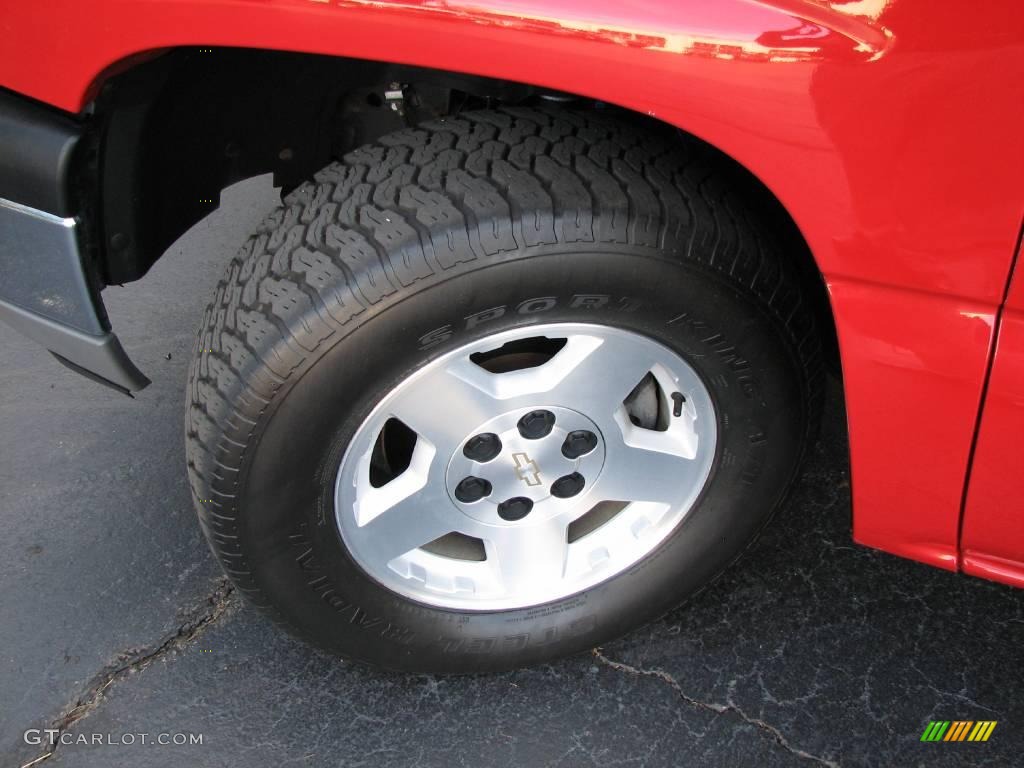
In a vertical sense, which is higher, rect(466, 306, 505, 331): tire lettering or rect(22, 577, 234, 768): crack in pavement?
rect(466, 306, 505, 331): tire lettering

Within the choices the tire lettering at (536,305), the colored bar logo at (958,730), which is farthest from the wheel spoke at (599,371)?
the colored bar logo at (958,730)

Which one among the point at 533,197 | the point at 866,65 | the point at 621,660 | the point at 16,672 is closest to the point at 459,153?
the point at 533,197

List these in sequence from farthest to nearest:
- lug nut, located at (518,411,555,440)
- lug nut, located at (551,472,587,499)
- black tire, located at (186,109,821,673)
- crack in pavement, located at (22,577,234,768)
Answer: crack in pavement, located at (22,577,234,768), lug nut, located at (551,472,587,499), lug nut, located at (518,411,555,440), black tire, located at (186,109,821,673)

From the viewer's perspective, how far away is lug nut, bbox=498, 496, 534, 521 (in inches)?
67.1

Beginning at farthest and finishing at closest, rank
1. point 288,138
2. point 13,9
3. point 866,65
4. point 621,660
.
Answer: point 621,660
point 288,138
point 13,9
point 866,65

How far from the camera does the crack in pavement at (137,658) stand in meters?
1.85

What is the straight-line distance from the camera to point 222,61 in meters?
A: 1.58

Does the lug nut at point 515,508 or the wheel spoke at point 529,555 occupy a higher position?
the lug nut at point 515,508

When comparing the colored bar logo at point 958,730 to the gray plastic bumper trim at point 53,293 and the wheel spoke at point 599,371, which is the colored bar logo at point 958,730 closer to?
the wheel spoke at point 599,371

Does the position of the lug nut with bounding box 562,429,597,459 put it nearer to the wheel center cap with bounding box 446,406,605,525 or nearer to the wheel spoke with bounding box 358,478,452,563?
the wheel center cap with bounding box 446,406,605,525

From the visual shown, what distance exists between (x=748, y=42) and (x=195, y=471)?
1016 mm

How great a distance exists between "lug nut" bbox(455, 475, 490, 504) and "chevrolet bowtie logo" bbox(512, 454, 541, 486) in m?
0.06

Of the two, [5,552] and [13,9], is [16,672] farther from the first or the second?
[13,9]

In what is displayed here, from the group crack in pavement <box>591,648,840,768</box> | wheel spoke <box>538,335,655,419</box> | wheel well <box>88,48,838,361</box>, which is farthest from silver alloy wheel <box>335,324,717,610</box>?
wheel well <box>88,48,838,361</box>
